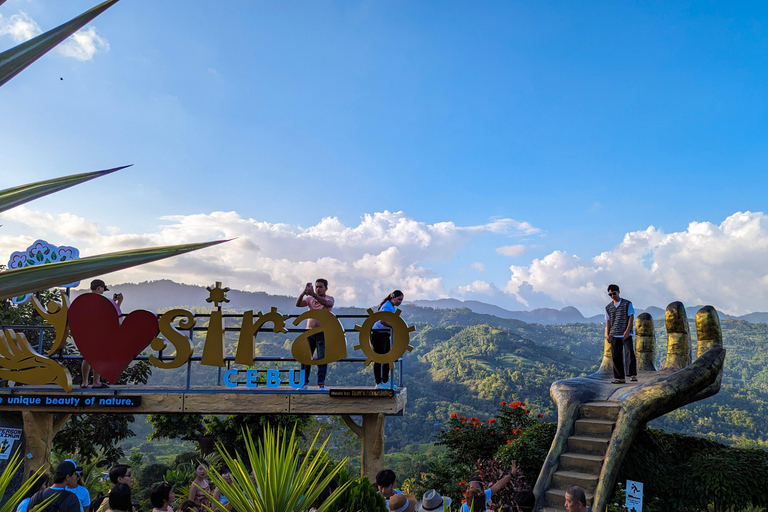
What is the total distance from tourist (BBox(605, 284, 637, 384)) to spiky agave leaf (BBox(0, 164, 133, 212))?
1017cm

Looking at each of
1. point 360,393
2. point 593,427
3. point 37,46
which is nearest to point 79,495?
point 360,393

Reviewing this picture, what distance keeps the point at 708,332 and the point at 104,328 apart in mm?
12899

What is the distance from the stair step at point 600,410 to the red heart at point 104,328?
8.47 metres

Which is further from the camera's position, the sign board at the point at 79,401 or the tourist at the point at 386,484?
the sign board at the point at 79,401

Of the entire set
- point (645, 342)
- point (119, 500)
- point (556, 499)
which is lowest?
point (556, 499)

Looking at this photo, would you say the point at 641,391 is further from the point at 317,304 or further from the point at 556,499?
the point at 317,304

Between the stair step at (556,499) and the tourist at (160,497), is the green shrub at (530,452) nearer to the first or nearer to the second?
the stair step at (556,499)

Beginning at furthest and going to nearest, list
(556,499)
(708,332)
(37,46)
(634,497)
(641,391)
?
(708,332) < (641,391) < (556,499) < (634,497) < (37,46)

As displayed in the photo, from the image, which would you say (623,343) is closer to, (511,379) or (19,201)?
(19,201)

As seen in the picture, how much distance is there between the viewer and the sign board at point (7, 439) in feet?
34.3

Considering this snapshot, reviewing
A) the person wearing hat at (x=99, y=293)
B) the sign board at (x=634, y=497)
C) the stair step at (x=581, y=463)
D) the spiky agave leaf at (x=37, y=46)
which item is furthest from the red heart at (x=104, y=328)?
the spiky agave leaf at (x=37, y=46)

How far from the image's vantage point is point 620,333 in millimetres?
10359

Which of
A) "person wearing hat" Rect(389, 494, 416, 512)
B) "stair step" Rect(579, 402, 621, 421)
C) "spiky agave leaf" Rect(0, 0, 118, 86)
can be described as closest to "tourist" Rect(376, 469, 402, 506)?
"person wearing hat" Rect(389, 494, 416, 512)

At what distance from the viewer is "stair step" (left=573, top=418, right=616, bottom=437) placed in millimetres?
9395
